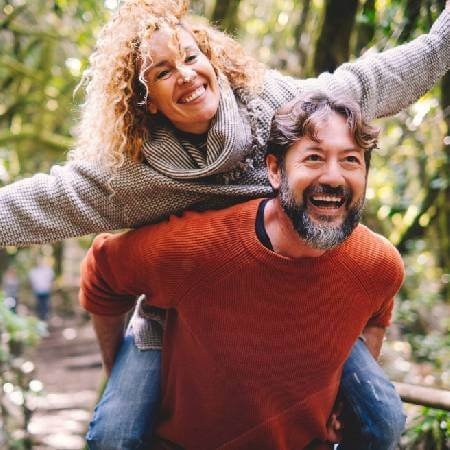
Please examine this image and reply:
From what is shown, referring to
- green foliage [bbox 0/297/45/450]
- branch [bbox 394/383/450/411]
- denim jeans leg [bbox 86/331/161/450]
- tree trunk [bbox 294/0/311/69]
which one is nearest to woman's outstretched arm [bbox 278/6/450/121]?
branch [bbox 394/383/450/411]

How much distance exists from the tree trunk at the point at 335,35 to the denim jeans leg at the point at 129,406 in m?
1.78

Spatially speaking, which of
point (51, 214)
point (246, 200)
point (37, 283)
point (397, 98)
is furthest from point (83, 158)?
point (37, 283)

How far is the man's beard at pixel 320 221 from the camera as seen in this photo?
1.90 metres

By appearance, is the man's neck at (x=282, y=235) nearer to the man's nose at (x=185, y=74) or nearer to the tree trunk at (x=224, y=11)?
the man's nose at (x=185, y=74)

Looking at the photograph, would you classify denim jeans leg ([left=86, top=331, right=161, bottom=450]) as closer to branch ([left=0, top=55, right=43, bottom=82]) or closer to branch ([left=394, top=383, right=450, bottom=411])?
branch ([left=394, top=383, right=450, bottom=411])

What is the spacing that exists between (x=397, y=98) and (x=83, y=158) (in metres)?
1.17

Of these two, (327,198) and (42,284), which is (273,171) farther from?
(42,284)

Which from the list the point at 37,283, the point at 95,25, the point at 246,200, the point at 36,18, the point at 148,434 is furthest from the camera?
the point at 37,283

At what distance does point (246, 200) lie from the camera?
84.4 inches

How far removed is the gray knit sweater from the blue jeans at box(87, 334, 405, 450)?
0.62 m

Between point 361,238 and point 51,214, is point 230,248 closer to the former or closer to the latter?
point 361,238

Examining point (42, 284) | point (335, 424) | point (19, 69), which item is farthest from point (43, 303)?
point (335, 424)

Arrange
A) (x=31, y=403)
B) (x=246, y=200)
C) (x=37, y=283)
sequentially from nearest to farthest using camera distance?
(x=246, y=200)
(x=31, y=403)
(x=37, y=283)

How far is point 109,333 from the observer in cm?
247
